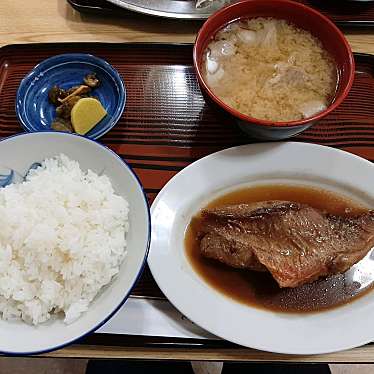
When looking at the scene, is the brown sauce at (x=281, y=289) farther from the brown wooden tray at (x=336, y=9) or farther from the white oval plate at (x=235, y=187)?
the brown wooden tray at (x=336, y=9)

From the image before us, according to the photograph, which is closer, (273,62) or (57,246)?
(57,246)

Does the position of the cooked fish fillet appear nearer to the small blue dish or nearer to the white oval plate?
the white oval plate

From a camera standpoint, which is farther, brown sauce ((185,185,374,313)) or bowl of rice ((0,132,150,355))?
brown sauce ((185,185,374,313))

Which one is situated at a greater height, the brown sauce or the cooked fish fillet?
the cooked fish fillet

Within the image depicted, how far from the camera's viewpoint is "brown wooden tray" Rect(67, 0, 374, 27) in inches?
91.3

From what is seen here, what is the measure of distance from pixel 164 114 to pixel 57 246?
840mm

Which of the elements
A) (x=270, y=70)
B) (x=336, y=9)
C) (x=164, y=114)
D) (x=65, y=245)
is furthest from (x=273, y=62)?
(x=65, y=245)

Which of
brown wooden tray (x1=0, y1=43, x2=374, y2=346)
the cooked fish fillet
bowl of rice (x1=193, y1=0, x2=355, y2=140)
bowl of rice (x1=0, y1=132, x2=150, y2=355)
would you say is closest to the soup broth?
bowl of rice (x1=193, y1=0, x2=355, y2=140)

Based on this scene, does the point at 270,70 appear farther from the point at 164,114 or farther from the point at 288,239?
the point at 288,239

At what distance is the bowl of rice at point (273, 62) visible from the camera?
188cm

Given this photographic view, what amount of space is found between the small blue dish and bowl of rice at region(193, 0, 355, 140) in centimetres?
42

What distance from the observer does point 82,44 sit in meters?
2.25

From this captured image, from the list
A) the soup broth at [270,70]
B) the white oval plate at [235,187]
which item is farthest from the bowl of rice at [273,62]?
the white oval plate at [235,187]

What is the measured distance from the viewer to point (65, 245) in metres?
1.56
